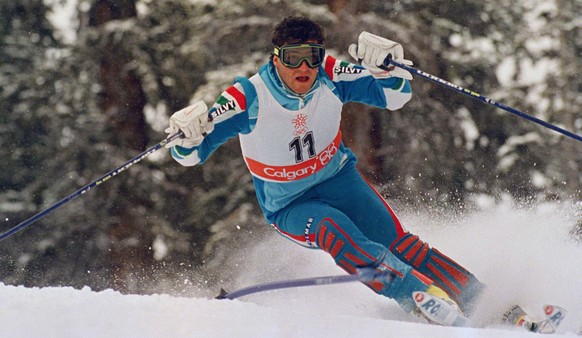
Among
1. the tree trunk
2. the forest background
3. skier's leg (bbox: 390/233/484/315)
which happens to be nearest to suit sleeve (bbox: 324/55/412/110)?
skier's leg (bbox: 390/233/484/315)

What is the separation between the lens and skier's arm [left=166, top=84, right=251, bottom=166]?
4742 mm

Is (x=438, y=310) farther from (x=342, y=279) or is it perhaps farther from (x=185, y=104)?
(x=185, y=104)

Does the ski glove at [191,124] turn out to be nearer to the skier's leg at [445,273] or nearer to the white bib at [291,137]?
the white bib at [291,137]

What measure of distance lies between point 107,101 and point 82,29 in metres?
1.02

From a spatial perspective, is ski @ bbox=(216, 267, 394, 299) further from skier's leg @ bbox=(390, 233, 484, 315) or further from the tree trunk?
the tree trunk

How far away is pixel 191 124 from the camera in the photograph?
177 inches

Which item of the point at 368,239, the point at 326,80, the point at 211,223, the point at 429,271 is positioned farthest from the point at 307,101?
the point at 211,223

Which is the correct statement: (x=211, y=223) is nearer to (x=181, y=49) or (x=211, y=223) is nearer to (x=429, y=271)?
(x=181, y=49)

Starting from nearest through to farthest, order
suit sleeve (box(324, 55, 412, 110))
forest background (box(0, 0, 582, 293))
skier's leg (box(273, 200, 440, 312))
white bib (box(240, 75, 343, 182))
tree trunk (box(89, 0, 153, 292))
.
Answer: skier's leg (box(273, 200, 440, 312)) → white bib (box(240, 75, 343, 182)) → suit sleeve (box(324, 55, 412, 110)) → forest background (box(0, 0, 582, 293)) → tree trunk (box(89, 0, 153, 292))

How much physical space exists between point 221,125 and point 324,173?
2.16ft

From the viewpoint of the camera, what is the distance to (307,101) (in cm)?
489

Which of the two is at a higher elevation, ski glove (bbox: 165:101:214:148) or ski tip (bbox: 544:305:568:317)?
ski glove (bbox: 165:101:214:148)

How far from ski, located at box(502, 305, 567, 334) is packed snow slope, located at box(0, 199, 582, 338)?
0.23ft

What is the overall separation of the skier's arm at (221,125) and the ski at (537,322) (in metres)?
1.63
